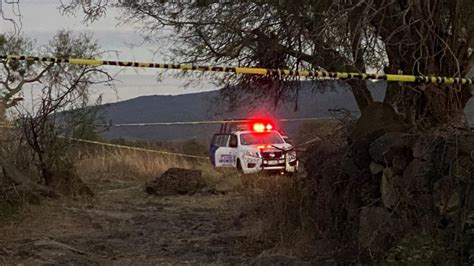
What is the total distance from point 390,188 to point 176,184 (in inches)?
455

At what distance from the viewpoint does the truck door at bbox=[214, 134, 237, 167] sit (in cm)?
2304

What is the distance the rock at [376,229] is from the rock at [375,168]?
357mm

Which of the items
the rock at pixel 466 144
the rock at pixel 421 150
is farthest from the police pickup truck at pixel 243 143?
the rock at pixel 466 144

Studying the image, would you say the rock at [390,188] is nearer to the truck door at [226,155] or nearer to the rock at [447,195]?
the rock at [447,195]

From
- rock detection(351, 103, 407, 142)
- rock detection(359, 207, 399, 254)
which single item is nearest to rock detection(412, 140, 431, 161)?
rock detection(359, 207, 399, 254)

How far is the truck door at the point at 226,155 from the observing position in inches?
907

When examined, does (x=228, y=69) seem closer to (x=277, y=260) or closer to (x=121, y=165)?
(x=277, y=260)

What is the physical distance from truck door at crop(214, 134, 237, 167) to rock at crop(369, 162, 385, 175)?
599 inches

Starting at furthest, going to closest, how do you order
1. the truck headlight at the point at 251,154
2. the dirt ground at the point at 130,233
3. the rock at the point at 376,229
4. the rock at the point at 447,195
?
the truck headlight at the point at 251,154, the dirt ground at the point at 130,233, the rock at the point at 376,229, the rock at the point at 447,195

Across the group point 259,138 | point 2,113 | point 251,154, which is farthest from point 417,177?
point 259,138

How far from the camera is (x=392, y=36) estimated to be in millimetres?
8594

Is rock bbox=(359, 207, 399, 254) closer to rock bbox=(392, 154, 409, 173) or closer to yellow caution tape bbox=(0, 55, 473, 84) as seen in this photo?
rock bbox=(392, 154, 409, 173)

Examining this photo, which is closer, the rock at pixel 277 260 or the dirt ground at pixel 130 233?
the rock at pixel 277 260

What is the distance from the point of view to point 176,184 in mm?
18344
